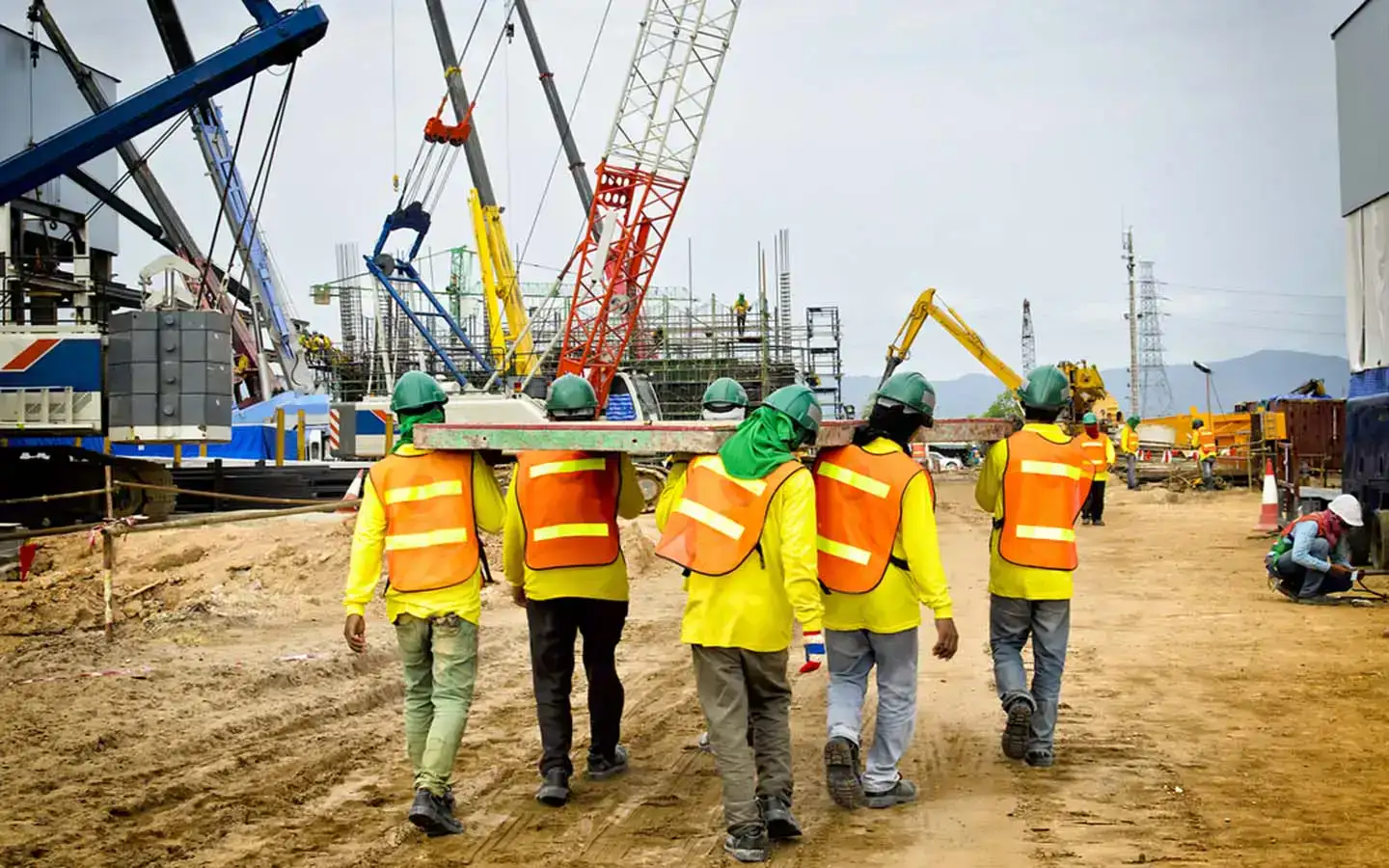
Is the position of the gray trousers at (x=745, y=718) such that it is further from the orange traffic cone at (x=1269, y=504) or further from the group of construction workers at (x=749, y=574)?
the orange traffic cone at (x=1269, y=504)

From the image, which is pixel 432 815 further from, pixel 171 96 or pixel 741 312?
pixel 741 312

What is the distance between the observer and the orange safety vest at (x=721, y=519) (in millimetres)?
5434

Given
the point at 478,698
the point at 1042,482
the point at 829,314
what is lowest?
the point at 478,698

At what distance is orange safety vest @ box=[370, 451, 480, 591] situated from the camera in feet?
19.3

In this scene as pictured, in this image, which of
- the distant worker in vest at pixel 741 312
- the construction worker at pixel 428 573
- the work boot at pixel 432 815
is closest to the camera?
the work boot at pixel 432 815

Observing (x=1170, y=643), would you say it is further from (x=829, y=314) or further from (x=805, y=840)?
(x=829, y=314)

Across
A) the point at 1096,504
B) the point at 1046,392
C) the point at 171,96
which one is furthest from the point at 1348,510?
the point at 171,96

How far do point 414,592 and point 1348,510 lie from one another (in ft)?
30.7

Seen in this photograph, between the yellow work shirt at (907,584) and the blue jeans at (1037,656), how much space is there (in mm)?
908

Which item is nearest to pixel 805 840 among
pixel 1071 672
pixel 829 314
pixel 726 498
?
pixel 726 498

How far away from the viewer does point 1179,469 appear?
1443 inches

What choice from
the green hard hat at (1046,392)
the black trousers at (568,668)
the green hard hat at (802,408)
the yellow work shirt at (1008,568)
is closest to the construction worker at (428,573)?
the black trousers at (568,668)

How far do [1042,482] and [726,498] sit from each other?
208 centimetres

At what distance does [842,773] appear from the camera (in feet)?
19.5
